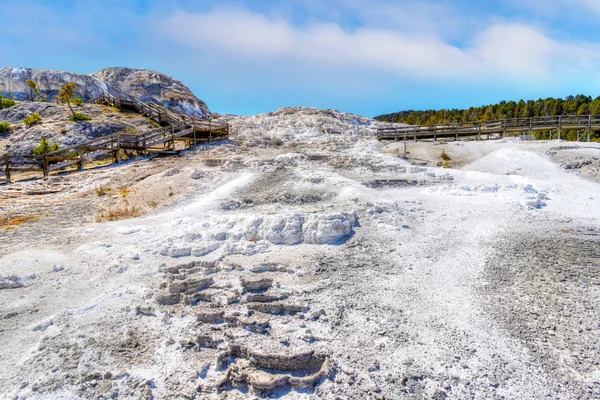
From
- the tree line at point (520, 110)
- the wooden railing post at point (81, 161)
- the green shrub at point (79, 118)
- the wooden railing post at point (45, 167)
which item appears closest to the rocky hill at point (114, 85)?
the green shrub at point (79, 118)

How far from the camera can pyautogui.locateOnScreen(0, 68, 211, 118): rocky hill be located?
48.0 meters

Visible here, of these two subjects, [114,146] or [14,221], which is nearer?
[14,221]

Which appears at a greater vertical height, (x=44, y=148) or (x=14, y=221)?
(x=44, y=148)

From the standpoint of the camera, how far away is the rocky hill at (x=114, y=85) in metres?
48.0

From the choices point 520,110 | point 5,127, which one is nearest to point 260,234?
point 5,127

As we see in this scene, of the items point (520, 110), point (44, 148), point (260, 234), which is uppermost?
point (520, 110)

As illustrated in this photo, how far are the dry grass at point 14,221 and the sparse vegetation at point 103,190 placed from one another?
348cm

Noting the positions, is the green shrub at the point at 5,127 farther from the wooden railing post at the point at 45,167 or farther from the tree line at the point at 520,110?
the tree line at the point at 520,110

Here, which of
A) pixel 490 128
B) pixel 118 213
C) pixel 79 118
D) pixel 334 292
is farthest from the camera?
pixel 79 118

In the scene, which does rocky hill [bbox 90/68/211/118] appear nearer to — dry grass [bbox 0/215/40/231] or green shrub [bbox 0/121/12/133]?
green shrub [bbox 0/121/12/133]

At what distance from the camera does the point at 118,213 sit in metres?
15.4

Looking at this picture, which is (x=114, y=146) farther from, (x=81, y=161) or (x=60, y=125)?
(x=60, y=125)

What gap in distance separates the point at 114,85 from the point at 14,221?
43149 mm

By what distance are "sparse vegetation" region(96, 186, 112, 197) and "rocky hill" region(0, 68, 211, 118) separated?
33.5 m
